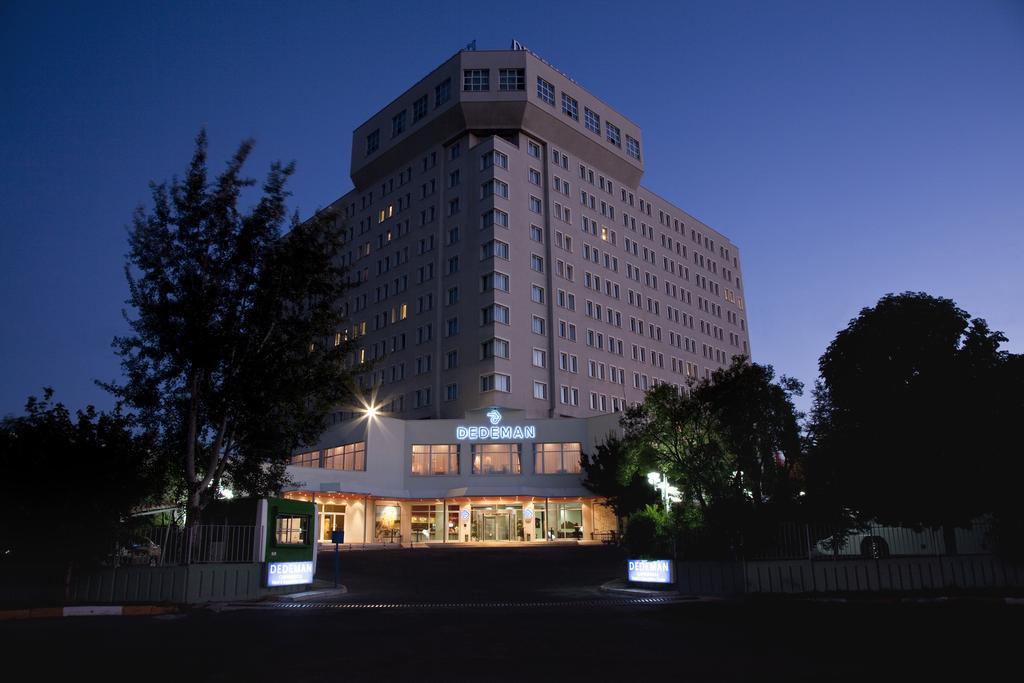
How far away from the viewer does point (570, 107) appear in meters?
79.2

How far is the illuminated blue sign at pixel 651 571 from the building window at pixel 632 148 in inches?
2692

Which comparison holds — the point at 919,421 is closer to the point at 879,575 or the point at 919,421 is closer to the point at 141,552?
the point at 879,575

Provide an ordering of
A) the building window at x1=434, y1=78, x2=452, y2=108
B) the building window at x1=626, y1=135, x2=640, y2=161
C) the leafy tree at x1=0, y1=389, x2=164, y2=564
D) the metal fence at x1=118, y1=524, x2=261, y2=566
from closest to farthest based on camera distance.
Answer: the leafy tree at x1=0, y1=389, x2=164, y2=564 → the metal fence at x1=118, y1=524, x2=261, y2=566 → the building window at x1=434, y1=78, x2=452, y2=108 → the building window at x1=626, y1=135, x2=640, y2=161

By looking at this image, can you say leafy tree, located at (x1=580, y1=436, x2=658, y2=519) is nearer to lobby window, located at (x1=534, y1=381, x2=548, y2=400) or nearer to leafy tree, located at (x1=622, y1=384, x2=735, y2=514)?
lobby window, located at (x1=534, y1=381, x2=548, y2=400)

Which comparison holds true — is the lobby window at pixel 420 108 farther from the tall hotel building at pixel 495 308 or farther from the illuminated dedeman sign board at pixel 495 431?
the illuminated dedeman sign board at pixel 495 431

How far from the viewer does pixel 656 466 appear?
29422 mm

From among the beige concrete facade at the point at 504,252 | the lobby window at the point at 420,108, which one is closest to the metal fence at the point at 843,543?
the beige concrete facade at the point at 504,252

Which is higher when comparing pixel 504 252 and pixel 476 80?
pixel 476 80

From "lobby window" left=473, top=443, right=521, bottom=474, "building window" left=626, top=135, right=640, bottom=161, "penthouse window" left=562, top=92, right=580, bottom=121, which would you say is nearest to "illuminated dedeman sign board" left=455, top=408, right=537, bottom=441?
"lobby window" left=473, top=443, right=521, bottom=474

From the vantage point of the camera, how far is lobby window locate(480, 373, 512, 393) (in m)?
66.3

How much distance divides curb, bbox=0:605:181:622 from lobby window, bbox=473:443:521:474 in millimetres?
44623

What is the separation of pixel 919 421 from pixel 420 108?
212 feet

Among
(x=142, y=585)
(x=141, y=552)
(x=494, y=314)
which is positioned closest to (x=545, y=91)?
(x=494, y=314)

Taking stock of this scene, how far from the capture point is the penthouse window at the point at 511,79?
73.4m
